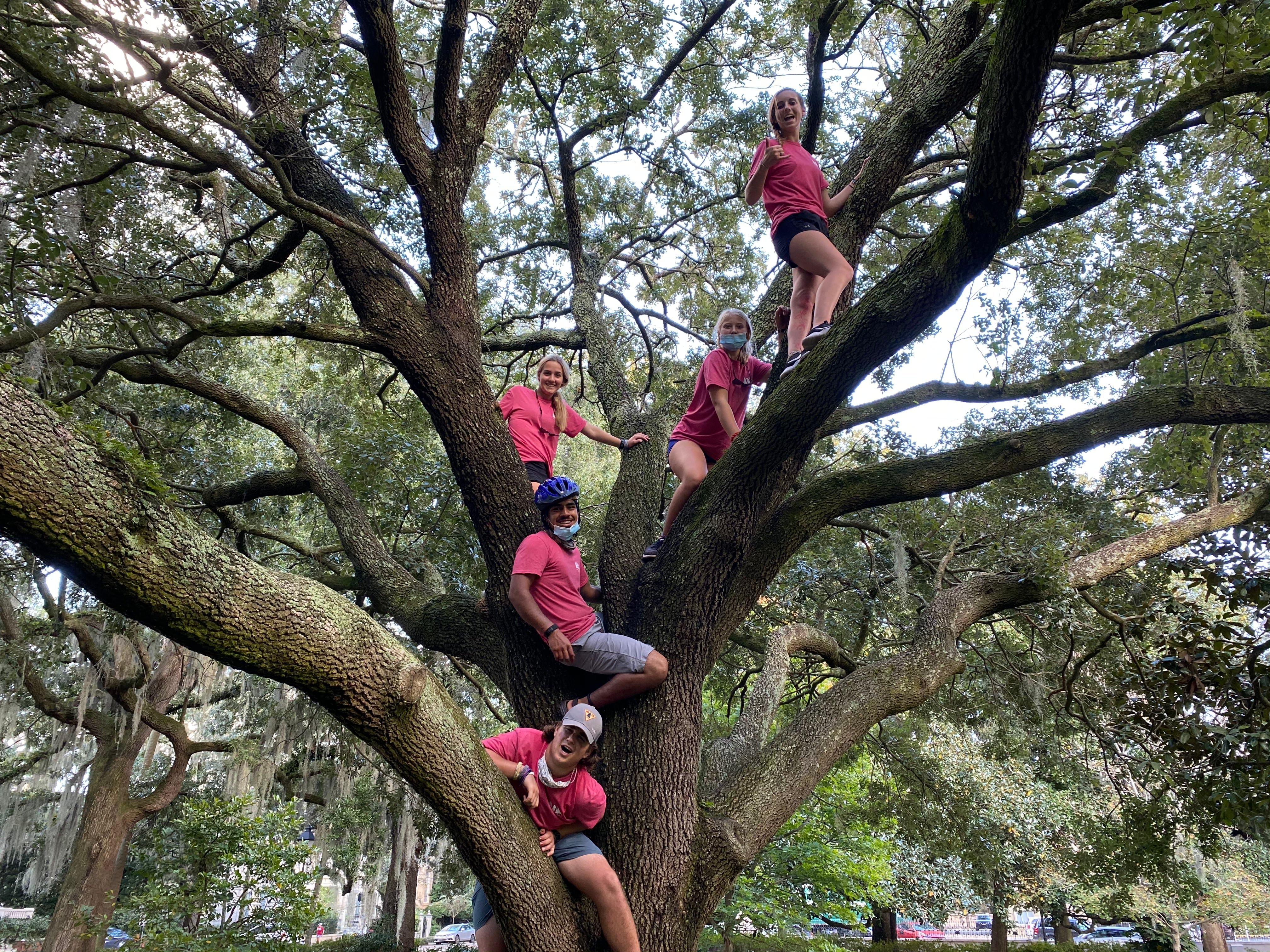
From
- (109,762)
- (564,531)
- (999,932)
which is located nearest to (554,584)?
(564,531)

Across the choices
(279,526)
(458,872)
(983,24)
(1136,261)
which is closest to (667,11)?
(983,24)

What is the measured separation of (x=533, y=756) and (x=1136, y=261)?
20.9 ft

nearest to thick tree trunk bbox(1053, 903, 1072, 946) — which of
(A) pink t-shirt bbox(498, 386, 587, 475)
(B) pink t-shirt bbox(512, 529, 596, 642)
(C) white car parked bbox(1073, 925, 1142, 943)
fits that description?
(C) white car parked bbox(1073, 925, 1142, 943)

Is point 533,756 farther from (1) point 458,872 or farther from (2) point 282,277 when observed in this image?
(1) point 458,872

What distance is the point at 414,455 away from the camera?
22.7 feet

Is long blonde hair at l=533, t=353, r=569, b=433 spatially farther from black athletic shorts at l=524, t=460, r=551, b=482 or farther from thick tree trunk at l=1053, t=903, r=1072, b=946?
thick tree trunk at l=1053, t=903, r=1072, b=946

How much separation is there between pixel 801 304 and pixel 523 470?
158cm

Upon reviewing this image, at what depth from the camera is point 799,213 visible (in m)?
3.46

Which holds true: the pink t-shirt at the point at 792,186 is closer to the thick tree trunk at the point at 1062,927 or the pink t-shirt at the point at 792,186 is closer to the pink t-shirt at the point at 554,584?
the pink t-shirt at the point at 554,584

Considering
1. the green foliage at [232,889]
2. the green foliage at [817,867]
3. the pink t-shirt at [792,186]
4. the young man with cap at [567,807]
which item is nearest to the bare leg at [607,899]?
the young man with cap at [567,807]

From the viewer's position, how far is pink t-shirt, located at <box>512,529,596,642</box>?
314cm

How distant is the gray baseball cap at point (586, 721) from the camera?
272 cm

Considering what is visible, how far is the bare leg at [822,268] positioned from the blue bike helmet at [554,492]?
1223mm

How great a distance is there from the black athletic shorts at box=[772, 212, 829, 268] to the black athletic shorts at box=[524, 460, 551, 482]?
175cm
